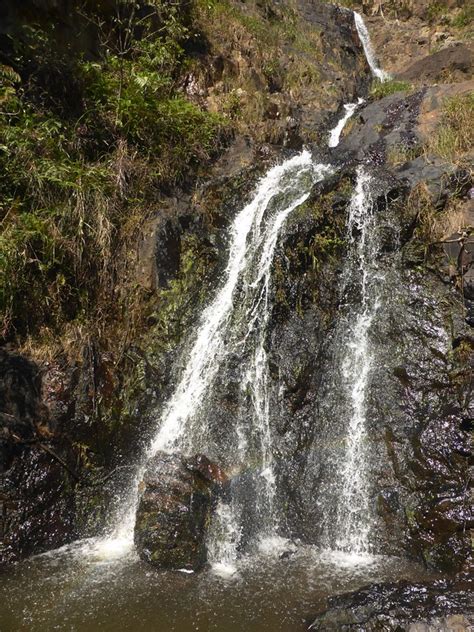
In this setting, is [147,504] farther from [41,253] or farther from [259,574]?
[41,253]

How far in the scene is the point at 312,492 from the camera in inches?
215

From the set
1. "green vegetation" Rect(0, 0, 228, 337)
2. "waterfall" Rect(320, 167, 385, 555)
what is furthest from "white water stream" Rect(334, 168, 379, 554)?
"green vegetation" Rect(0, 0, 228, 337)

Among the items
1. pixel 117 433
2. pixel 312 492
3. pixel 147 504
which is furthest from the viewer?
pixel 117 433

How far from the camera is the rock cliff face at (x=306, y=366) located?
5.09 meters

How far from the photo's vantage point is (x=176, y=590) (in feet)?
14.3

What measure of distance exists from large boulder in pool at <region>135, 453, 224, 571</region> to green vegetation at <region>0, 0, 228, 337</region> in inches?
97.0

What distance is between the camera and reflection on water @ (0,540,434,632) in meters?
3.94

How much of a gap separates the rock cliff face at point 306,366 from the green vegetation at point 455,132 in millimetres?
61

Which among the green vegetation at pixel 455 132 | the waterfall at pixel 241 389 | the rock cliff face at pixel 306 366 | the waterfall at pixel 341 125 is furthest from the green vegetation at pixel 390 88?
the waterfall at pixel 241 389

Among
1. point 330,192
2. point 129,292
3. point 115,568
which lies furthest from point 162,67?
point 115,568

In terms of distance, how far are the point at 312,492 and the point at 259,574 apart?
1211 millimetres

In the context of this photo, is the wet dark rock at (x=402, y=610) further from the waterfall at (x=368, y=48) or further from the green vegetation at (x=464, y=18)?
the green vegetation at (x=464, y=18)

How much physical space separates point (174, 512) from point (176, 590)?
75 centimetres

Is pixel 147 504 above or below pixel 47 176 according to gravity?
below
